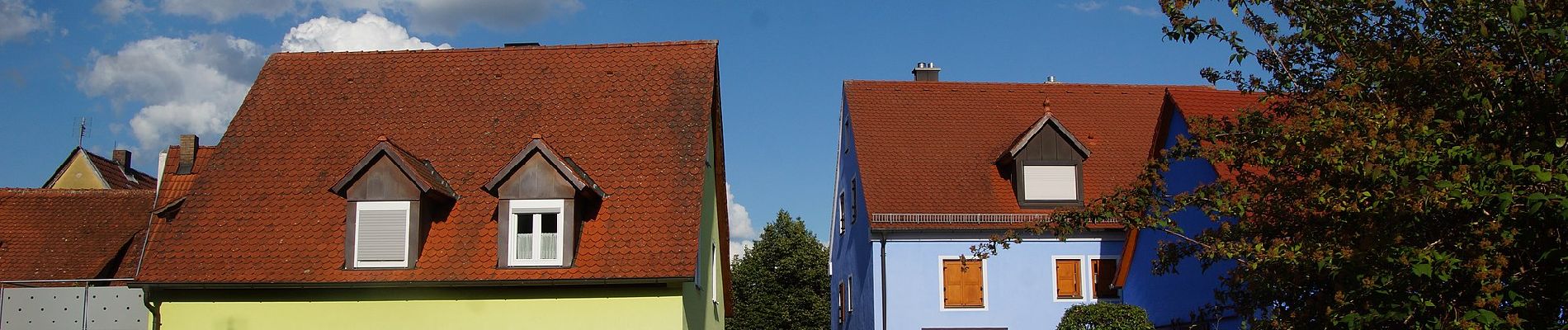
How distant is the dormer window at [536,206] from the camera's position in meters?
16.1

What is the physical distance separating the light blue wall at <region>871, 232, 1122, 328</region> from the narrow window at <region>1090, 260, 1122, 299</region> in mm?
163

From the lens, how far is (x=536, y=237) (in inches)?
637

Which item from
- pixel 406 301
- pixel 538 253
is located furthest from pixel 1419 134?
pixel 406 301

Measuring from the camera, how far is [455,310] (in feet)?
53.0

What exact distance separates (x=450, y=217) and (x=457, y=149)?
1.53m

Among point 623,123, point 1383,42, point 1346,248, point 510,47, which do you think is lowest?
point 1346,248

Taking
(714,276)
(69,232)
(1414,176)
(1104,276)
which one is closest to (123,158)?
(69,232)

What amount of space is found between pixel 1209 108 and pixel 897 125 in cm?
787

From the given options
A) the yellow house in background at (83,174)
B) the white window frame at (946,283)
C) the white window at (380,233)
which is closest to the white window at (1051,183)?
the white window frame at (946,283)

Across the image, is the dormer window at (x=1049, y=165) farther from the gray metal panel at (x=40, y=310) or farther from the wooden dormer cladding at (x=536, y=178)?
the gray metal panel at (x=40, y=310)

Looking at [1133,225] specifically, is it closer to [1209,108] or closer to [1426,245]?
[1426,245]

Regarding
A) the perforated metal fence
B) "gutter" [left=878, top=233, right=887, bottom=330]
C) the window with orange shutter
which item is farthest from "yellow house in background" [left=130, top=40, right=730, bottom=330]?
the window with orange shutter

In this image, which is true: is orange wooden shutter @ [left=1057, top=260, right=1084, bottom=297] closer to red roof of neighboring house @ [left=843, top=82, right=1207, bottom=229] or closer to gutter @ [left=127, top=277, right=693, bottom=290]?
red roof of neighboring house @ [left=843, top=82, right=1207, bottom=229]

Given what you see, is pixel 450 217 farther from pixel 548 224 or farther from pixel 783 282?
pixel 783 282
